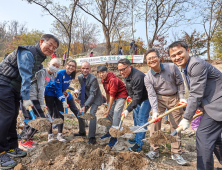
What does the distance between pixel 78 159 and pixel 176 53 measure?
2.04 metres

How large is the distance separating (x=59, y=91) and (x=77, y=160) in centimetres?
152

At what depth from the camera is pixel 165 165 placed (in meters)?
2.34

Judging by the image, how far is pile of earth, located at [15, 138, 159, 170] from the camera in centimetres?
205

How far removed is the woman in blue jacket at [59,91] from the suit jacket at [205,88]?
7.85 feet

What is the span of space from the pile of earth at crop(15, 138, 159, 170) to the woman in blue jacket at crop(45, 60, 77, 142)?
2.34ft

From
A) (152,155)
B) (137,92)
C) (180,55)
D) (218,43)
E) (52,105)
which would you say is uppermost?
(218,43)

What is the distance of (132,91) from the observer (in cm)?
296

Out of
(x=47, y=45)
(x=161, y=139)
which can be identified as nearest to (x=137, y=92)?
(x=161, y=139)

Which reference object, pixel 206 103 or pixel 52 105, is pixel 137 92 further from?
pixel 52 105

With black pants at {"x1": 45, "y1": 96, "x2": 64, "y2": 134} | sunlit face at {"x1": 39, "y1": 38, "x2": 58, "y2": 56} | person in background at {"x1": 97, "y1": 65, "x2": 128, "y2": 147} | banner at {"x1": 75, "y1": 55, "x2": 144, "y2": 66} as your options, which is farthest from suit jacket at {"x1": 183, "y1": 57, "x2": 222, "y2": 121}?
banner at {"x1": 75, "y1": 55, "x2": 144, "y2": 66}

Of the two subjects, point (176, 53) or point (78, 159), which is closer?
point (176, 53)

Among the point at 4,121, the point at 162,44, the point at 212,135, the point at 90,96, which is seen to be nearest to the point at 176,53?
the point at 212,135

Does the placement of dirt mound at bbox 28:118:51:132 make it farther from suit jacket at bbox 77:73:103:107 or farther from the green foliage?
the green foliage

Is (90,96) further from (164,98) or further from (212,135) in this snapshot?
(212,135)
